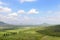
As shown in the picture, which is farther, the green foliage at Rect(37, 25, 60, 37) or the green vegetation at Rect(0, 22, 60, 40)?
Result: the green foliage at Rect(37, 25, 60, 37)

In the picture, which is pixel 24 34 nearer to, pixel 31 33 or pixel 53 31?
pixel 31 33

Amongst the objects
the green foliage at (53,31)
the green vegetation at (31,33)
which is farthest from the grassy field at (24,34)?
the green foliage at (53,31)

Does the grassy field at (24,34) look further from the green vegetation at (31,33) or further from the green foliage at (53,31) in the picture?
the green foliage at (53,31)

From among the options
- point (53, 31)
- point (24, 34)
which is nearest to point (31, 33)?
point (24, 34)

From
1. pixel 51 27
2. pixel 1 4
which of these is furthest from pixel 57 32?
pixel 1 4

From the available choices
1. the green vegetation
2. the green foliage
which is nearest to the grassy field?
the green vegetation

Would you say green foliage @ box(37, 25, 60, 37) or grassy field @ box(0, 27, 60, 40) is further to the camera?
green foliage @ box(37, 25, 60, 37)

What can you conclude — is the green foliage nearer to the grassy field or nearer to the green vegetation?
the green vegetation

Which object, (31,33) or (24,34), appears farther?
(31,33)
